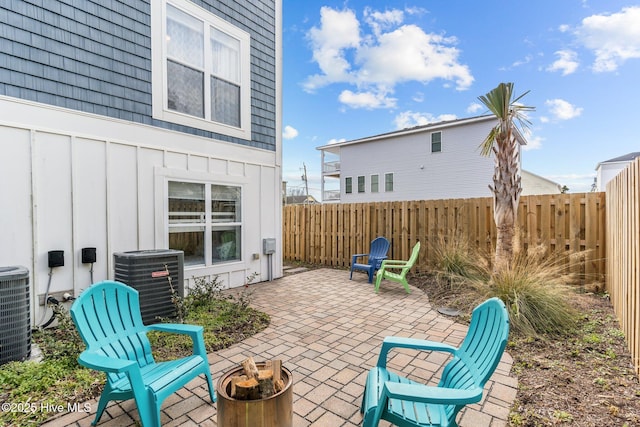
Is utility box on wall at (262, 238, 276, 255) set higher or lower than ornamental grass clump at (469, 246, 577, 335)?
higher

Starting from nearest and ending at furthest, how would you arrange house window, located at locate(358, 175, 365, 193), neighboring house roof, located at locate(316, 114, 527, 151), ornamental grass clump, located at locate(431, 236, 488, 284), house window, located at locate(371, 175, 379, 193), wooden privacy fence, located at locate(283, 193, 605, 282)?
1. wooden privacy fence, located at locate(283, 193, 605, 282)
2. ornamental grass clump, located at locate(431, 236, 488, 284)
3. neighboring house roof, located at locate(316, 114, 527, 151)
4. house window, located at locate(371, 175, 379, 193)
5. house window, located at locate(358, 175, 365, 193)

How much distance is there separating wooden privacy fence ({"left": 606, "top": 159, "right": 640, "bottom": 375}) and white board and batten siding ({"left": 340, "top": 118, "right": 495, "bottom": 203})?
1081 cm

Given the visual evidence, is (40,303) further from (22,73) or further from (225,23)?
(225,23)

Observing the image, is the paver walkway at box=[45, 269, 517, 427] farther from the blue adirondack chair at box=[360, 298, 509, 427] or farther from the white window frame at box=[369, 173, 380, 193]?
the white window frame at box=[369, 173, 380, 193]

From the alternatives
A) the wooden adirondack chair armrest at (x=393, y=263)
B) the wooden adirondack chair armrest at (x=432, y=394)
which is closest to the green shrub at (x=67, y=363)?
the wooden adirondack chair armrest at (x=432, y=394)

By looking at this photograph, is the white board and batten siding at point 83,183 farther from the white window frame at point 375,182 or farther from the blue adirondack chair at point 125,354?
the white window frame at point 375,182

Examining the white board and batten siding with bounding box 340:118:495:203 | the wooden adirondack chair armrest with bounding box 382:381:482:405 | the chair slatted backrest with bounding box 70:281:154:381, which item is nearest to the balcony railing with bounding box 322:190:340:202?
the white board and batten siding with bounding box 340:118:495:203

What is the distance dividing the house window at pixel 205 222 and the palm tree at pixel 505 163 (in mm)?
4967

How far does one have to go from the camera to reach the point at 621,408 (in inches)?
88.7

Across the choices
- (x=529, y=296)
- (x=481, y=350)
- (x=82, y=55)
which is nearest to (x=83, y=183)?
(x=82, y=55)

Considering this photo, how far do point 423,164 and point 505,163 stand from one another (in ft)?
38.3

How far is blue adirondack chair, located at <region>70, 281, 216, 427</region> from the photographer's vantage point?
188 centimetres

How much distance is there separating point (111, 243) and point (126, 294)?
96.5 inches

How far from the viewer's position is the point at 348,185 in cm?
1986
